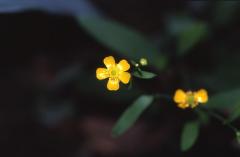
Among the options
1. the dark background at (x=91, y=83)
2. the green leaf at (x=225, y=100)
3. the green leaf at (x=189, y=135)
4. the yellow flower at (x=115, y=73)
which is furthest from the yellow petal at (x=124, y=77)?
the dark background at (x=91, y=83)

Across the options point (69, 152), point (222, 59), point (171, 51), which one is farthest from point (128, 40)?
point (69, 152)

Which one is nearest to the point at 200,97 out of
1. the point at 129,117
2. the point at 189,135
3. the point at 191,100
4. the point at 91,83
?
the point at 191,100

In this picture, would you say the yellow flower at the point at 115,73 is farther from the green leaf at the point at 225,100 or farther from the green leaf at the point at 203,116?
the green leaf at the point at 225,100

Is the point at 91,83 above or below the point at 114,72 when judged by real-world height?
above

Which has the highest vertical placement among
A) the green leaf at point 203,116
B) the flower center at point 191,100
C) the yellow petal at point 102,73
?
the yellow petal at point 102,73

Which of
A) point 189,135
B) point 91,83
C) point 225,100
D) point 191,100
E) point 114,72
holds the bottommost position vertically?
point 189,135

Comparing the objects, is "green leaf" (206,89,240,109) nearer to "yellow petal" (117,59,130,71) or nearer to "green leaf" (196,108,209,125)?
"green leaf" (196,108,209,125)

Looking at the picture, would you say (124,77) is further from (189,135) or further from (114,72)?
(189,135)
